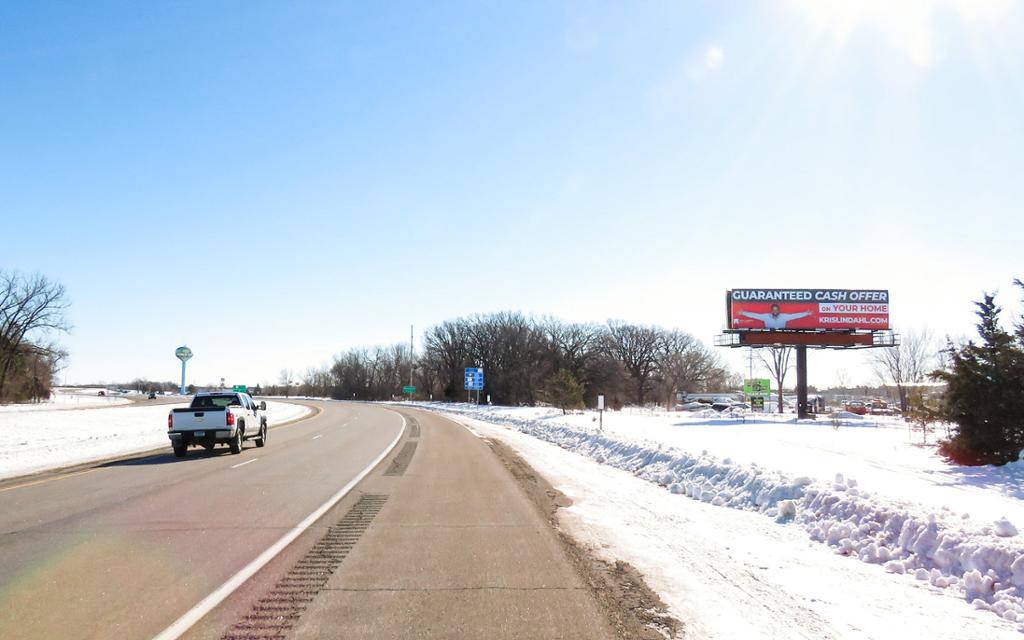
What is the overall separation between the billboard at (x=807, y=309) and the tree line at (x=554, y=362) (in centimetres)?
4101

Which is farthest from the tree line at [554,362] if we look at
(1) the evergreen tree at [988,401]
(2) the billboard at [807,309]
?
(1) the evergreen tree at [988,401]

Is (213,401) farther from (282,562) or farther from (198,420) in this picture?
(282,562)

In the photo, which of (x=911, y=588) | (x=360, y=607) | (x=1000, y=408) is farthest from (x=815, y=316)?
(x=360, y=607)

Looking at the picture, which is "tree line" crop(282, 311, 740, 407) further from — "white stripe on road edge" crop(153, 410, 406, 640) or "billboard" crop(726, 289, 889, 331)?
"white stripe on road edge" crop(153, 410, 406, 640)

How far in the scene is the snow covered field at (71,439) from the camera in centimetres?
1848

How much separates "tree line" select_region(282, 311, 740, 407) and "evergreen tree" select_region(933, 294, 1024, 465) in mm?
70071

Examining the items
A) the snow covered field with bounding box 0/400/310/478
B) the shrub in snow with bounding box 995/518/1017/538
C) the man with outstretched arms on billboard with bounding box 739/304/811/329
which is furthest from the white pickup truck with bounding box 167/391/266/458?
the man with outstretched arms on billboard with bounding box 739/304/811/329

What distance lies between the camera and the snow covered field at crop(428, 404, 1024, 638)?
5379mm

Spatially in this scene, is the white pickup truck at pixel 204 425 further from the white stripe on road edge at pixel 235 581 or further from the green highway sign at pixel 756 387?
the green highway sign at pixel 756 387

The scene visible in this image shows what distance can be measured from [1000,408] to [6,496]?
2031 cm

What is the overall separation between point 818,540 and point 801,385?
134 ft

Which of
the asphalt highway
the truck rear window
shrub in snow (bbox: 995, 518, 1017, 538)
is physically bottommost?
the asphalt highway

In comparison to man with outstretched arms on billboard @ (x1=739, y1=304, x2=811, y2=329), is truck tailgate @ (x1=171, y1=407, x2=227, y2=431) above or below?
below

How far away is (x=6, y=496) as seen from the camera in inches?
453
